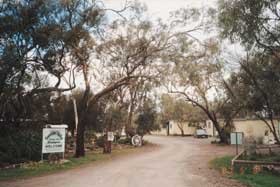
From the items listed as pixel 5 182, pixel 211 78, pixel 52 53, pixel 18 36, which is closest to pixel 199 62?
pixel 211 78

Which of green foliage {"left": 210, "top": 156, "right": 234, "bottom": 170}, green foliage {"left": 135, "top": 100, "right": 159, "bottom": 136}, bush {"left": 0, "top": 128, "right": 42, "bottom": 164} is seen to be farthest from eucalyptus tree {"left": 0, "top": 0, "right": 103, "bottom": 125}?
green foliage {"left": 135, "top": 100, "right": 159, "bottom": 136}

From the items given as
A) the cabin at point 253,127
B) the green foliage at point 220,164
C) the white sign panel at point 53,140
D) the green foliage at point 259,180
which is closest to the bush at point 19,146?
the white sign panel at point 53,140

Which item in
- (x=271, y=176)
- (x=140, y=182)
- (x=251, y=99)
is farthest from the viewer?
(x=251, y=99)

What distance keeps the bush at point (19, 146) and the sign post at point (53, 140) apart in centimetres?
126

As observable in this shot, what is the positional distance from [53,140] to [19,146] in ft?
6.49

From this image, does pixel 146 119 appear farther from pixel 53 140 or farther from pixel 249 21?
pixel 249 21

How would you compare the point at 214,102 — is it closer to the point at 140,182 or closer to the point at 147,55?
the point at 147,55

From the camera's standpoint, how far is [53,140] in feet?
44.9

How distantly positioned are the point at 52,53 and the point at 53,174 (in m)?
6.59

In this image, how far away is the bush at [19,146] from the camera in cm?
1338

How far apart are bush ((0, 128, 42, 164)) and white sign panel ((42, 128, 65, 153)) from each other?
1438mm

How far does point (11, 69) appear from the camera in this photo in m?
13.4

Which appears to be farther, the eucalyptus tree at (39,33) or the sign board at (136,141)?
the sign board at (136,141)

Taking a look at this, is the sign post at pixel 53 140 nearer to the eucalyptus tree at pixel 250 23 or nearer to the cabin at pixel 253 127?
the eucalyptus tree at pixel 250 23
